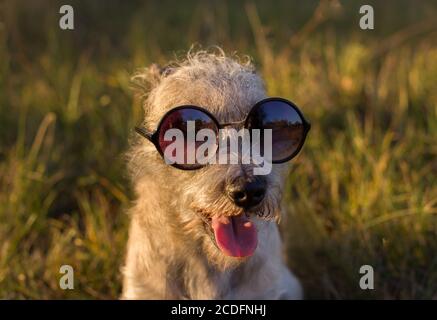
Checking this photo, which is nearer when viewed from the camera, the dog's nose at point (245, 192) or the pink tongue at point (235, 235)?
the dog's nose at point (245, 192)

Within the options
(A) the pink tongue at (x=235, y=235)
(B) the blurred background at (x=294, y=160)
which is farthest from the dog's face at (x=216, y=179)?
(B) the blurred background at (x=294, y=160)

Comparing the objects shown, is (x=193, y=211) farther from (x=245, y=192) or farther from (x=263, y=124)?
(x=263, y=124)

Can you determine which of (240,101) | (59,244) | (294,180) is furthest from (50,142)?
(240,101)

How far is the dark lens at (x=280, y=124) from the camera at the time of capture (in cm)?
316

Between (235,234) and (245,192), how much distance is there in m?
0.33

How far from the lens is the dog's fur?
10.5 feet

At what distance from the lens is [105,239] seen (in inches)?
170

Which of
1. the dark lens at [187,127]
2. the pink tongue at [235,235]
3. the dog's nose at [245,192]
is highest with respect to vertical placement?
the dark lens at [187,127]

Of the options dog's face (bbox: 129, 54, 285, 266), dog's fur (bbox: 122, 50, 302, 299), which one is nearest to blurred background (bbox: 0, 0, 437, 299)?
dog's fur (bbox: 122, 50, 302, 299)

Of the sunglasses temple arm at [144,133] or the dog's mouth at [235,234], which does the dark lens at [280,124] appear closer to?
the dog's mouth at [235,234]

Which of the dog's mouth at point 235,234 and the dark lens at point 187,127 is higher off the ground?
the dark lens at point 187,127

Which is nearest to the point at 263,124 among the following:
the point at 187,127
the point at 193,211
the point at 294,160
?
the point at 187,127

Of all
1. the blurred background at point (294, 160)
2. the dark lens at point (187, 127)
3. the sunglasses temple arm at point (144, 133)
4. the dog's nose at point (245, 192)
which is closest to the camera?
the dog's nose at point (245, 192)

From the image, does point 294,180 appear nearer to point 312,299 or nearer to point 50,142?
point 312,299
